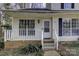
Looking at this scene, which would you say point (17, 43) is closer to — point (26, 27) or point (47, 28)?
point (26, 27)

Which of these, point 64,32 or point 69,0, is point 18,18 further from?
point 69,0

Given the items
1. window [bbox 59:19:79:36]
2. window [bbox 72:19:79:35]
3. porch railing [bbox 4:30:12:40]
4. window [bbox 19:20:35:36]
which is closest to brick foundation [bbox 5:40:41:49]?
porch railing [bbox 4:30:12:40]

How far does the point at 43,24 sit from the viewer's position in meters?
11.5

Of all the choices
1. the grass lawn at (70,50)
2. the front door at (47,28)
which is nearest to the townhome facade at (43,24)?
the front door at (47,28)

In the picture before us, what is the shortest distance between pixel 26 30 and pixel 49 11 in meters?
1.48

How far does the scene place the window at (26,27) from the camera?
442 inches

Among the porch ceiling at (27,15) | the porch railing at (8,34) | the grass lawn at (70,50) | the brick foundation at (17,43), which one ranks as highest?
the porch ceiling at (27,15)

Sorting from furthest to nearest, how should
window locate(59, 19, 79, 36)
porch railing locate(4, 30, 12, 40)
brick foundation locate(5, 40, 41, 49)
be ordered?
1. window locate(59, 19, 79, 36)
2. porch railing locate(4, 30, 12, 40)
3. brick foundation locate(5, 40, 41, 49)

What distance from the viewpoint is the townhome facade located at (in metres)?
10.8

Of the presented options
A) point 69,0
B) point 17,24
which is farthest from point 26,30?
point 69,0

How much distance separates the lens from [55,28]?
37.9 feet

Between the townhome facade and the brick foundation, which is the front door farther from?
the brick foundation

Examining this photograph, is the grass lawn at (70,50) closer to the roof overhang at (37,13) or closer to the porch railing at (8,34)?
the roof overhang at (37,13)

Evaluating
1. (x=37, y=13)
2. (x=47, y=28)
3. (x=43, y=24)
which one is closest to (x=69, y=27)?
(x=47, y=28)
